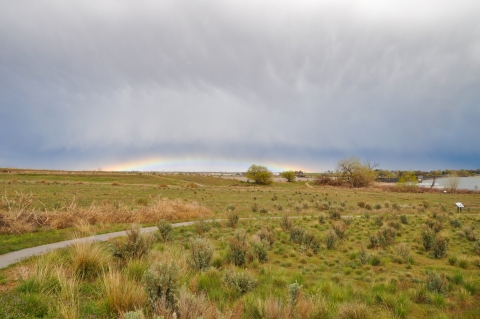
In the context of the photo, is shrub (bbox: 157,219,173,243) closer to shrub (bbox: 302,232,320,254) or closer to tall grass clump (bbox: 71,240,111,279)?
tall grass clump (bbox: 71,240,111,279)

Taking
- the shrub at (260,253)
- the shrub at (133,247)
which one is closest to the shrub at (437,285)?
the shrub at (260,253)

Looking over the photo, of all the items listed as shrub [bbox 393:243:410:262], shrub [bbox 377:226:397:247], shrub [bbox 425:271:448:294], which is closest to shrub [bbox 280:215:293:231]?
shrub [bbox 377:226:397:247]

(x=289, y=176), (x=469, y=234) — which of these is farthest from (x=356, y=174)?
(x=469, y=234)

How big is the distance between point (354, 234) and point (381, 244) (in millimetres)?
3145

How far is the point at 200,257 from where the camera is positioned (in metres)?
8.41

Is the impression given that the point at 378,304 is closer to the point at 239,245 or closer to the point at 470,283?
the point at 470,283

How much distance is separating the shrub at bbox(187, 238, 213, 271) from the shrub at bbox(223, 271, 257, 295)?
141 cm

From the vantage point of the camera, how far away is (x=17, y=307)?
4535mm

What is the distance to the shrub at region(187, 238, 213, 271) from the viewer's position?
821cm

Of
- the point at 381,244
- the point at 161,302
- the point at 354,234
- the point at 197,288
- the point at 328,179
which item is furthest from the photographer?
the point at 328,179

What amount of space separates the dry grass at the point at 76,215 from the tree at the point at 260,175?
2853 inches

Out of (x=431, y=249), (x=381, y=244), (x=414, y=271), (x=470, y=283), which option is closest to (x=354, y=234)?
(x=381, y=244)

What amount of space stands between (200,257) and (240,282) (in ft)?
6.91

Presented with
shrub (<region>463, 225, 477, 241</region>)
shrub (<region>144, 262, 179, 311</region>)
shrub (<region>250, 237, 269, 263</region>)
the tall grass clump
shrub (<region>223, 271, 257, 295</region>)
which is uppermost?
shrub (<region>144, 262, 179, 311</region>)
